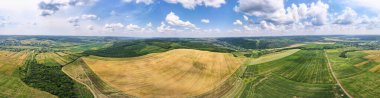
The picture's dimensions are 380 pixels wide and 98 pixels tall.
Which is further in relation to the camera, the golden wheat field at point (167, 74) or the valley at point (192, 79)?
the golden wheat field at point (167, 74)

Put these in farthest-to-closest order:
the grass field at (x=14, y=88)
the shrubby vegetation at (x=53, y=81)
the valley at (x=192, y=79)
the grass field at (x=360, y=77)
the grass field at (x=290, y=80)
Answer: the valley at (x=192, y=79) < the grass field at (x=290, y=80) < the shrubby vegetation at (x=53, y=81) < the grass field at (x=360, y=77) < the grass field at (x=14, y=88)

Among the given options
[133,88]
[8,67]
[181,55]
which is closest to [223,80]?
[133,88]

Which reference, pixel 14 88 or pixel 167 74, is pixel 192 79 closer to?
pixel 167 74

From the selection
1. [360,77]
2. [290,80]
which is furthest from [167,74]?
[360,77]

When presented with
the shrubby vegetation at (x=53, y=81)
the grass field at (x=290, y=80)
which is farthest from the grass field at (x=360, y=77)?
the shrubby vegetation at (x=53, y=81)

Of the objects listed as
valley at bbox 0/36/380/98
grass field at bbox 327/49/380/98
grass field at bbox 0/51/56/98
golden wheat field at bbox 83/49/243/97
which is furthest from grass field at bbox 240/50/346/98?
grass field at bbox 0/51/56/98

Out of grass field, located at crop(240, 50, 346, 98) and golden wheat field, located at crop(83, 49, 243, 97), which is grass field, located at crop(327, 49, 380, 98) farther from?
golden wheat field, located at crop(83, 49, 243, 97)

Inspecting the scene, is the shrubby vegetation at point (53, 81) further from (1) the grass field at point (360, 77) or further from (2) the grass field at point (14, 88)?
(1) the grass field at point (360, 77)
